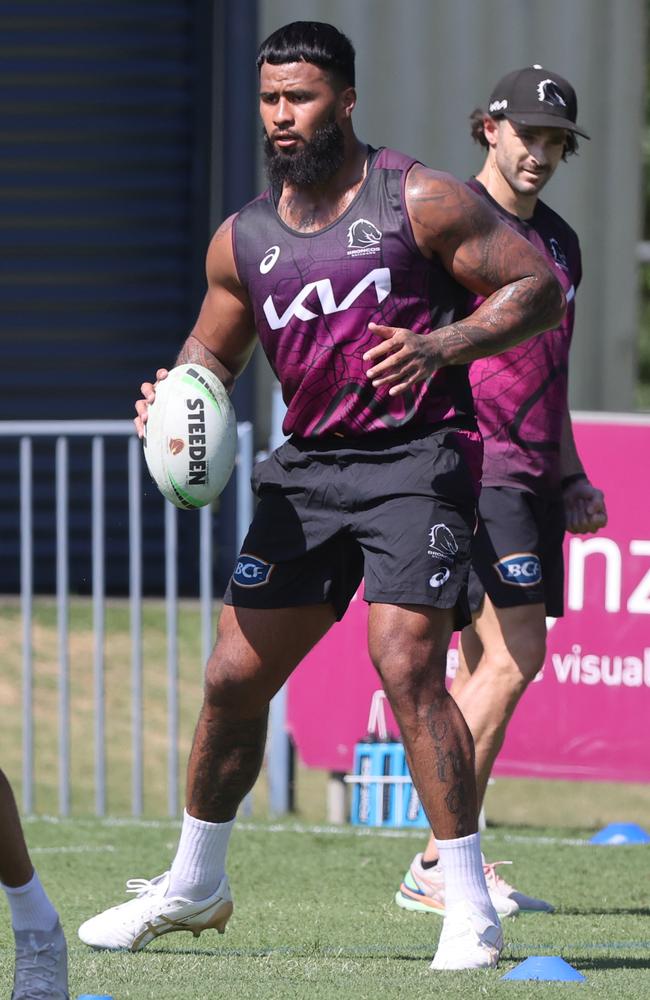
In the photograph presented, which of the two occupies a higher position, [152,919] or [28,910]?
[28,910]

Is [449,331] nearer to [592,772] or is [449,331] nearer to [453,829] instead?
[453,829]

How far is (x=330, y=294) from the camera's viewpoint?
423cm

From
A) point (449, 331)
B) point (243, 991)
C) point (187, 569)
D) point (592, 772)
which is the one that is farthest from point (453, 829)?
point (187, 569)

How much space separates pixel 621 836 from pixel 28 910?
12.0 ft

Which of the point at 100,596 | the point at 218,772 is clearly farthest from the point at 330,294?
the point at 100,596

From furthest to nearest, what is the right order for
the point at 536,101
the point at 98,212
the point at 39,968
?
the point at 98,212 < the point at 536,101 < the point at 39,968

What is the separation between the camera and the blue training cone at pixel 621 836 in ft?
22.2

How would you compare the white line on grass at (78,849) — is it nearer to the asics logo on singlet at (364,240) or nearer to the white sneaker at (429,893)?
the white sneaker at (429,893)

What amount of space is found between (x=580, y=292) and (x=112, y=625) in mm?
3587

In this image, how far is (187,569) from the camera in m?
12.2

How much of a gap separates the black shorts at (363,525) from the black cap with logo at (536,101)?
4.92 ft

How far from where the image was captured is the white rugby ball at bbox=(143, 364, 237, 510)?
433 centimetres

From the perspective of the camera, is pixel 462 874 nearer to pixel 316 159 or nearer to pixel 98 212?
pixel 316 159

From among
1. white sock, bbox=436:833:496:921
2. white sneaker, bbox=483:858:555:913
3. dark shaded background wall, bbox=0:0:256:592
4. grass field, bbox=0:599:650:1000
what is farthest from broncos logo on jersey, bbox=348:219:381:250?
dark shaded background wall, bbox=0:0:256:592
